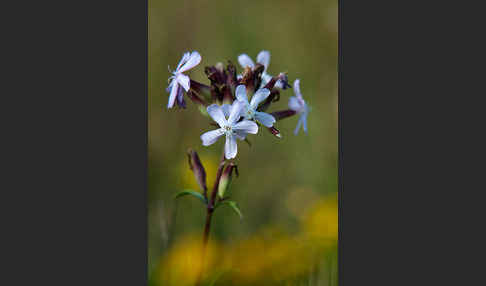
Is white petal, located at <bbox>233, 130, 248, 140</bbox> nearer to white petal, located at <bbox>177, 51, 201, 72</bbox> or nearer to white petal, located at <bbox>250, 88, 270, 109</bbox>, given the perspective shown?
white petal, located at <bbox>250, 88, 270, 109</bbox>

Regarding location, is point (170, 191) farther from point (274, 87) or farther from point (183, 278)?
point (274, 87)

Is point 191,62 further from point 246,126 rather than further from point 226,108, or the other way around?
point 246,126

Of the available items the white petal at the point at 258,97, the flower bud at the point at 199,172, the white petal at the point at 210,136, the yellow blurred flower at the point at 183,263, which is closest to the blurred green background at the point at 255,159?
the yellow blurred flower at the point at 183,263

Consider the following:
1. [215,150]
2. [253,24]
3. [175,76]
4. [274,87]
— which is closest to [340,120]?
Result: [274,87]

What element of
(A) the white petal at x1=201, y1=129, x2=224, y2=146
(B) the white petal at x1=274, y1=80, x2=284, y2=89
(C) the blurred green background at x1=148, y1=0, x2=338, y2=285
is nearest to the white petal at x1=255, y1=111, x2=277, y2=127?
(A) the white petal at x1=201, y1=129, x2=224, y2=146

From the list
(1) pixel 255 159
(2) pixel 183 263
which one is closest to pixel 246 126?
(2) pixel 183 263
